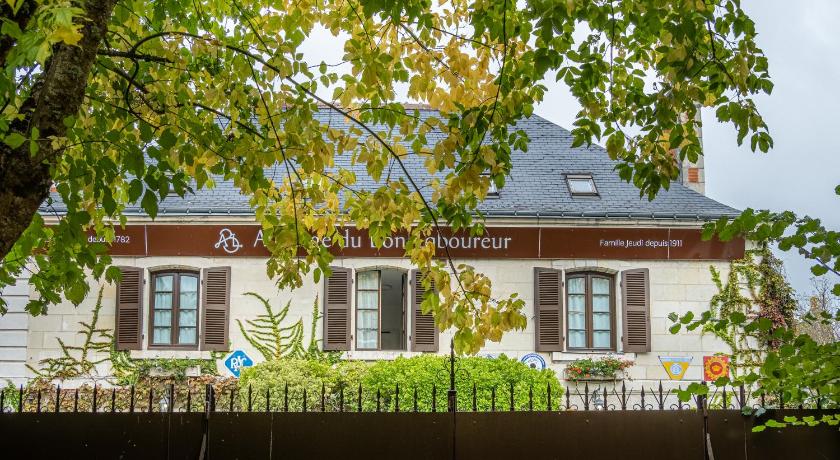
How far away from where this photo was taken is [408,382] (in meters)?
13.5

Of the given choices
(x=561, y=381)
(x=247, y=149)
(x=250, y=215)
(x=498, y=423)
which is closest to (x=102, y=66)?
(x=247, y=149)

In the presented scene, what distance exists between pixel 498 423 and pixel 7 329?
11.9 m

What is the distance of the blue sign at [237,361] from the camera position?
16047mm

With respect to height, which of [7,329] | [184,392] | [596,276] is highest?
[596,276]

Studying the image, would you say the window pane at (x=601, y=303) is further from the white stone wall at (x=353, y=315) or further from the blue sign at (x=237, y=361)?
the blue sign at (x=237, y=361)

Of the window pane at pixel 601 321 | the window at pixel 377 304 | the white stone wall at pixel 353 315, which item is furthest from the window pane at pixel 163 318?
the window pane at pixel 601 321

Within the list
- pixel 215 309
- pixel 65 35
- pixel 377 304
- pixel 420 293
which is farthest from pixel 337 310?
pixel 65 35

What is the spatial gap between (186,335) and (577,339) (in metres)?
6.99

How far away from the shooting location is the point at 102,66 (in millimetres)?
6238

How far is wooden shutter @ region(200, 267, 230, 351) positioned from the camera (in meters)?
16.1

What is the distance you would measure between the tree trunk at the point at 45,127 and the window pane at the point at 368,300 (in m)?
11.2

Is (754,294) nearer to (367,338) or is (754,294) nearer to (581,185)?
(581,185)

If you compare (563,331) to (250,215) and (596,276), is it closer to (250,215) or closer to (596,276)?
(596,276)

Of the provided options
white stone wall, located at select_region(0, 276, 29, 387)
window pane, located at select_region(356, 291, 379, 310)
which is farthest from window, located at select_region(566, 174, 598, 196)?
white stone wall, located at select_region(0, 276, 29, 387)
